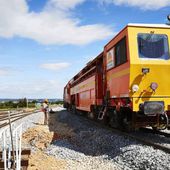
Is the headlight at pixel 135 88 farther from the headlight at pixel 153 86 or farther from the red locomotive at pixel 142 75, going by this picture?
the headlight at pixel 153 86

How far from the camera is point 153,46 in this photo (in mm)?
12203

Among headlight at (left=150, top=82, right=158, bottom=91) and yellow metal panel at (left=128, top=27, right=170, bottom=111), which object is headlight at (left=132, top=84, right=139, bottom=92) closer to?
yellow metal panel at (left=128, top=27, right=170, bottom=111)

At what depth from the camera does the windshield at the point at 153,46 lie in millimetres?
12094

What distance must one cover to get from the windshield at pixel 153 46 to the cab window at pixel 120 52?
0.57 meters

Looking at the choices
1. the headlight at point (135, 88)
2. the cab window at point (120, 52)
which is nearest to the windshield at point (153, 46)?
the cab window at point (120, 52)

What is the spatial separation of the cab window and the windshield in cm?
57

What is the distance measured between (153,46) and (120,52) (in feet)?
4.04

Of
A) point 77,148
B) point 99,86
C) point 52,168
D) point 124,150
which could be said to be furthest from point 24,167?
point 99,86

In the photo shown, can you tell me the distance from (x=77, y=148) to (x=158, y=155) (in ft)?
14.7

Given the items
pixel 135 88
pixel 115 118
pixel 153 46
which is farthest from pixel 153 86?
pixel 115 118

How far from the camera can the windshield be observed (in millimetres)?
12094

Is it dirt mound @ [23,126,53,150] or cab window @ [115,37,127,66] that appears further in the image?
dirt mound @ [23,126,53,150]

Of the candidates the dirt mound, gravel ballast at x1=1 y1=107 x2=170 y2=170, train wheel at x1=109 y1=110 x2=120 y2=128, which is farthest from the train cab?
the dirt mound

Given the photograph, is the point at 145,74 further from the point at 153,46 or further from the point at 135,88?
the point at 153,46
